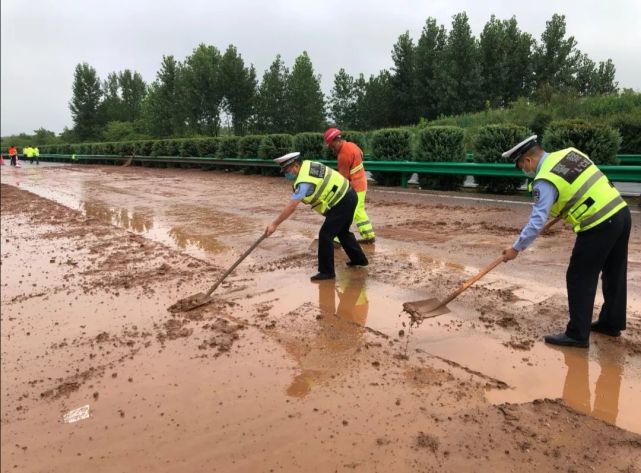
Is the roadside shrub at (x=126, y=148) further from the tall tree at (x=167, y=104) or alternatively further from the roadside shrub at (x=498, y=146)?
the roadside shrub at (x=498, y=146)

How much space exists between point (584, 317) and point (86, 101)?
84903 millimetres

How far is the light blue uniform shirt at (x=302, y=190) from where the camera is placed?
5168 mm

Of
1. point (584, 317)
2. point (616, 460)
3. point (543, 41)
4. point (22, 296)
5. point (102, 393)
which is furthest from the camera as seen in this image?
point (543, 41)

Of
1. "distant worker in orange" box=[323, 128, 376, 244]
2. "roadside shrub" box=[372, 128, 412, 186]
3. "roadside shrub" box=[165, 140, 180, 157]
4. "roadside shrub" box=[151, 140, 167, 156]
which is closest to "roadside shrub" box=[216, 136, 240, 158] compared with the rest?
"roadside shrub" box=[165, 140, 180, 157]

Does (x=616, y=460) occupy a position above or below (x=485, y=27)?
below

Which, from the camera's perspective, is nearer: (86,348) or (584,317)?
(584,317)

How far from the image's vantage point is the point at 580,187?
339 cm

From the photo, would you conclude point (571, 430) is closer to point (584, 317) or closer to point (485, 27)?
point (584, 317)

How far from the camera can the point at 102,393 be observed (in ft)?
10.9

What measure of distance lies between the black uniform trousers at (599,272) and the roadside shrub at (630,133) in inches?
458

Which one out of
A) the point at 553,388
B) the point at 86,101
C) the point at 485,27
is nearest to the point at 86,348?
the point at 553,388

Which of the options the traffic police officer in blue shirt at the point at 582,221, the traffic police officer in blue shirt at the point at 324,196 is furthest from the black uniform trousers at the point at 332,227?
the traffic police officer in blue shirt at the point at 582,221

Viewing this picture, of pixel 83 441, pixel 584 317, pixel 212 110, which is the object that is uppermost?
pixel 212 110

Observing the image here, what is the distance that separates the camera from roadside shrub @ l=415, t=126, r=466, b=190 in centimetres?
1288
